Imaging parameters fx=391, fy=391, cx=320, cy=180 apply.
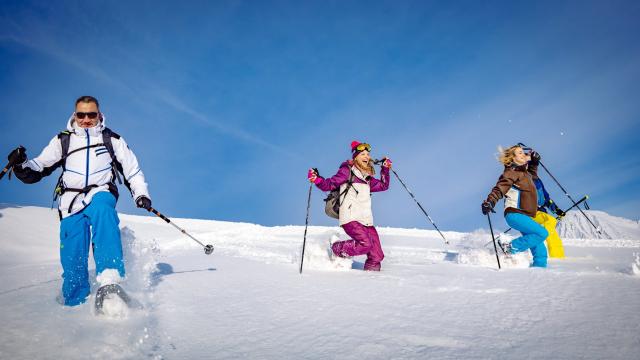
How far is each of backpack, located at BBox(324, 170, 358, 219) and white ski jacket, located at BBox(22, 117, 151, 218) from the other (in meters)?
2.77

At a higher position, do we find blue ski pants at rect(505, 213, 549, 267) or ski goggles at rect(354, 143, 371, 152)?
ski goggles at rect(354, 143, 371, 152)

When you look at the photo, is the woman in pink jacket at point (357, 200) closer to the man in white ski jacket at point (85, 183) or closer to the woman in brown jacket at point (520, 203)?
the woman in brown jacket at point (520, 203)

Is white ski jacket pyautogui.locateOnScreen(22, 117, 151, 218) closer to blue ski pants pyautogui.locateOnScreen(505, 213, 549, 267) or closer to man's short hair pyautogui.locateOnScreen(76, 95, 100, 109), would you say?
man's short hair pyautogui.locateOnScreen(76, 95, 100, 109)

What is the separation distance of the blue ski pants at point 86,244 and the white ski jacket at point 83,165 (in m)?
0.12

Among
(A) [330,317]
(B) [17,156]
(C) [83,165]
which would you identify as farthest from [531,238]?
(B) [17,156]

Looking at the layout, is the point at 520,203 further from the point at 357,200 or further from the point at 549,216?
the point at 357,200

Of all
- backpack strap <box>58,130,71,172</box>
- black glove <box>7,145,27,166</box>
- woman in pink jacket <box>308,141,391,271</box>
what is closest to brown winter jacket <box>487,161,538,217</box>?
woman in pink jacket <box>308,141,391,271</box>

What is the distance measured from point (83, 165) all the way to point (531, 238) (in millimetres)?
6148

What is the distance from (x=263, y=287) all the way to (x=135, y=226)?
391 inches

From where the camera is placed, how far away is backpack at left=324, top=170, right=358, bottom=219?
5.91 m

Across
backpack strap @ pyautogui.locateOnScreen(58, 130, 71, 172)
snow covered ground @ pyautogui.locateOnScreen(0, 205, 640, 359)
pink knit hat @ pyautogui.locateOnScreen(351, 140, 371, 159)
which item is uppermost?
pink knit hat @ pyautogui.locateOnScreen(351, 140, 371, 159)

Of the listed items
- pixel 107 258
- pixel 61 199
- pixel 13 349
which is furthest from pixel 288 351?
pixel 61 199

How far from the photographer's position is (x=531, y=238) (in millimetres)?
6094

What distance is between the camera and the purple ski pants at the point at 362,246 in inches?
219
